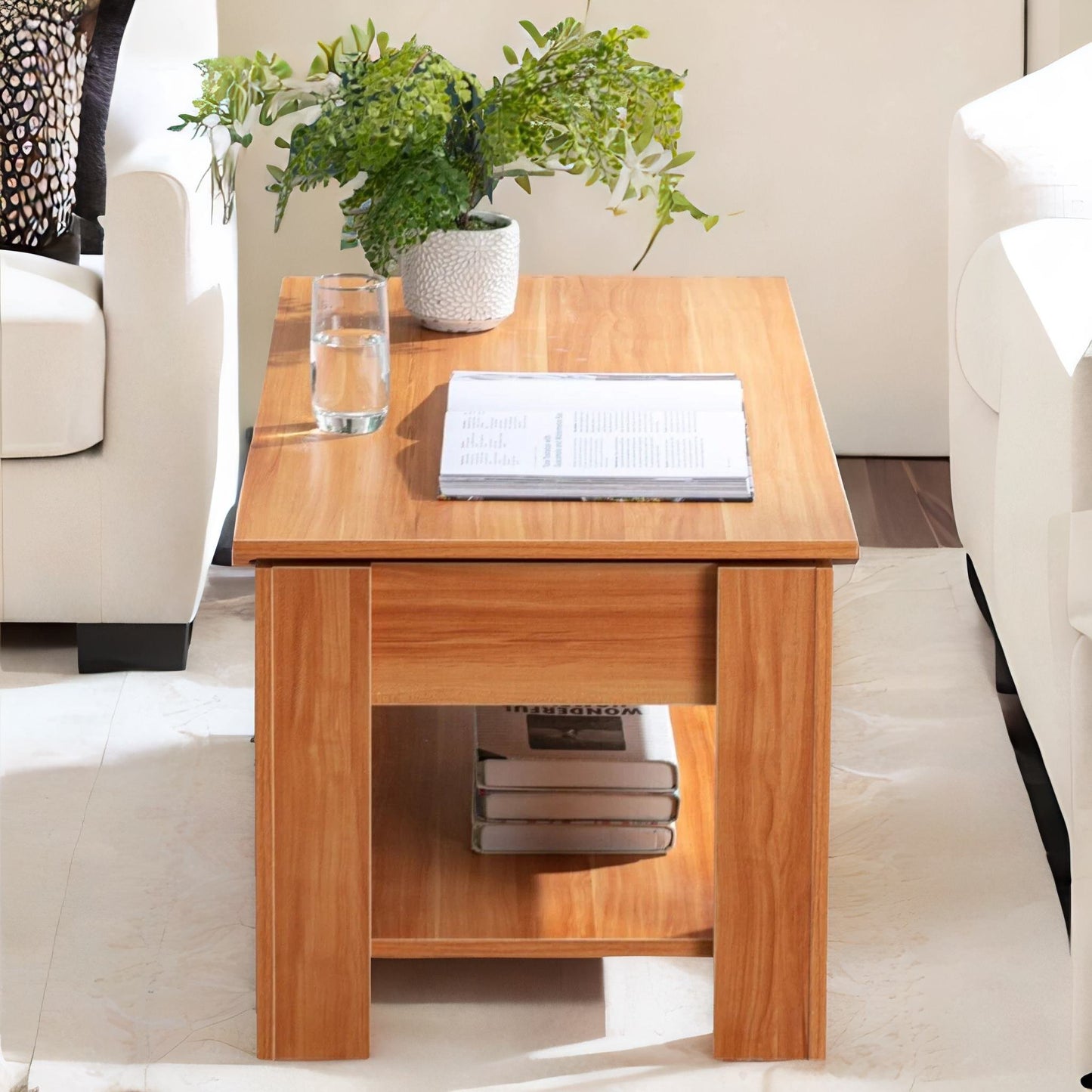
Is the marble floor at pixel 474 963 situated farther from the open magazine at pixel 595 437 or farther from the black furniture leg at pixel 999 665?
the open magazine at pixel 595 437

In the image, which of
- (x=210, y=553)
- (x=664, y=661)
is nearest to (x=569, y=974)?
(x=664, y=661)

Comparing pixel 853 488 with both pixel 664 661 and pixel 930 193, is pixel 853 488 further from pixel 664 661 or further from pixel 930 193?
pixel 664 661

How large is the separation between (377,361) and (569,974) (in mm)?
599

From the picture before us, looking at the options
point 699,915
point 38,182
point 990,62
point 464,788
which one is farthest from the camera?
point 990,62

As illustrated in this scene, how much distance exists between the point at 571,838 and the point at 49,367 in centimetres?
88

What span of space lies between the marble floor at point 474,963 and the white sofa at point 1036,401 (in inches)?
6.4

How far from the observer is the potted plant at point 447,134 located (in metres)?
1.64

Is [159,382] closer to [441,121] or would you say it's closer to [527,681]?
[441,121]

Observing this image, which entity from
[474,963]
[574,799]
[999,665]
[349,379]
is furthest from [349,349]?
[999,665]

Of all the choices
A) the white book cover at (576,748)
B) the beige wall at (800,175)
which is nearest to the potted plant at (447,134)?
the white book cover at (576,748)

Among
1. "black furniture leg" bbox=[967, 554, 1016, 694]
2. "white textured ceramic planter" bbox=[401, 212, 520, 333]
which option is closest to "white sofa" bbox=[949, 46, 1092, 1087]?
"black furniture leg" bbox=[967, 554, 1016, 694]

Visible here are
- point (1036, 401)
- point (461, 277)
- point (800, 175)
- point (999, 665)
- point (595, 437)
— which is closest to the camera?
point (595, 437)

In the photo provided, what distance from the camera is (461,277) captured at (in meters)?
1.72

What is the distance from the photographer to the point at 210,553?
2.17m
